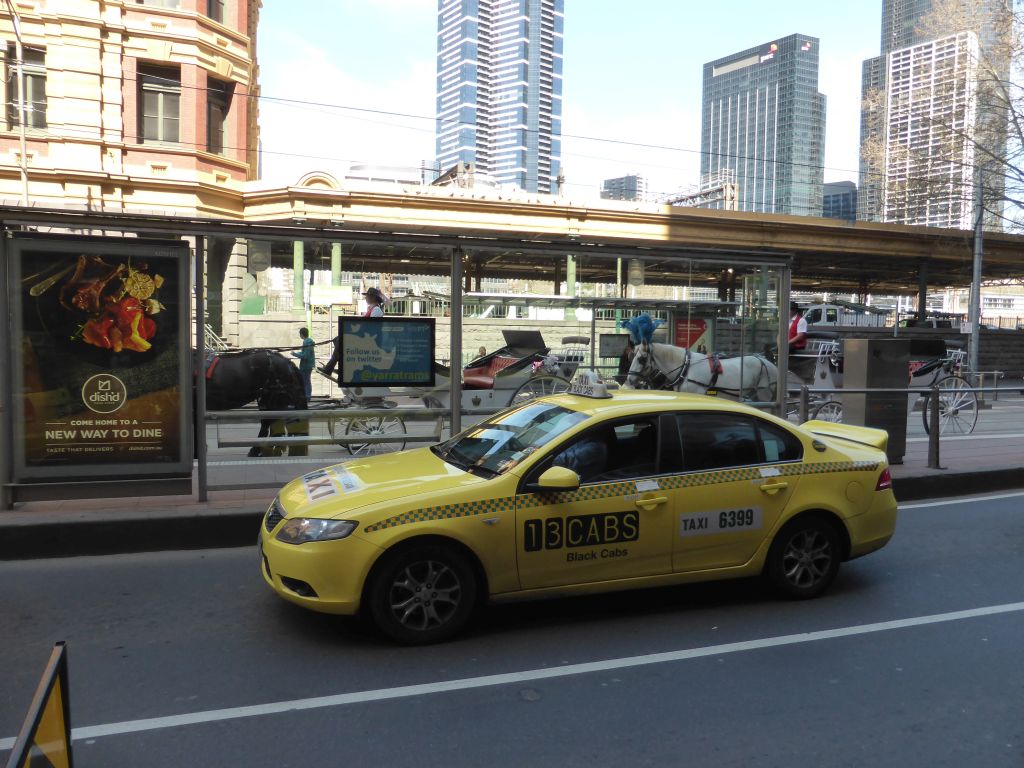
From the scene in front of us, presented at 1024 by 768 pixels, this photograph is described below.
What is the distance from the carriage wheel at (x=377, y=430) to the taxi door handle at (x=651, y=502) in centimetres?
394

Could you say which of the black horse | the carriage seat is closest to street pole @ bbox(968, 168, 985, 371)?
the carriage seat

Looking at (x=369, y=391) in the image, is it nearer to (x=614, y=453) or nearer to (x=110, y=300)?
(x=110, y=300)

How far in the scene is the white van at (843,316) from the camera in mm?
34497

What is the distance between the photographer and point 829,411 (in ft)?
44.9

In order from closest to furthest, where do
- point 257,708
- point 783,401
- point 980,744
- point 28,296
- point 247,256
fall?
point 980,744 < point 257,708 < point 28,296 < point 247,256 < point 783,401

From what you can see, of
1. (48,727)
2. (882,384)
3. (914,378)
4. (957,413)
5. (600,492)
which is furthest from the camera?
(914,378)

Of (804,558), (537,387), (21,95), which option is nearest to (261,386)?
(537,387)

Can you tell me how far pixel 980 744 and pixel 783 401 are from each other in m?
6.52

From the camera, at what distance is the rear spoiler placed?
6688 mm

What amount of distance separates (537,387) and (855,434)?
12.6 ft

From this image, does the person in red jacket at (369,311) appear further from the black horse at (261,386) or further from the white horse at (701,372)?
the white horse at (701,372)

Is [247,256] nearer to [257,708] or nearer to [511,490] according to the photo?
[511,490]

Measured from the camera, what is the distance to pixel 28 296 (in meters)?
7.09

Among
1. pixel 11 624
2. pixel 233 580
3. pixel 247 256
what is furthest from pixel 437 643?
pixel 247 256
